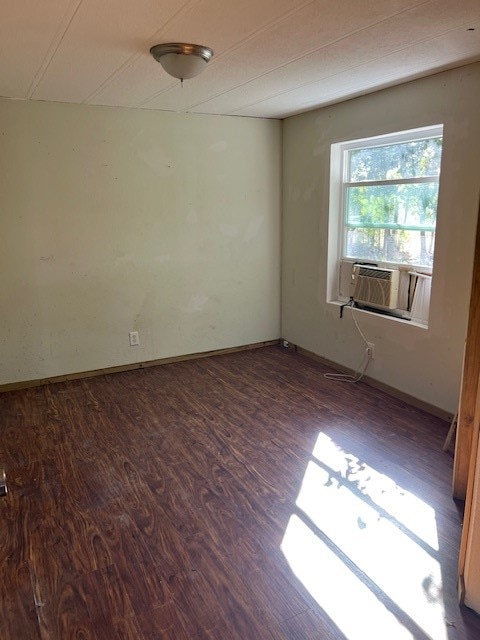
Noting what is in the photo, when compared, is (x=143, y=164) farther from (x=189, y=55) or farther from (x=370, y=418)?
(x=370, y=418)

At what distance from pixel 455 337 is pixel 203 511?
1.99 metres

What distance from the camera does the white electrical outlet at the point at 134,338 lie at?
13.9 ft

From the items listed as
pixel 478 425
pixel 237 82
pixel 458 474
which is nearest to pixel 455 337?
pixel 458 474

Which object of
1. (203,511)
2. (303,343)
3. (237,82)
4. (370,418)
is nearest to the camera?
(203,511)

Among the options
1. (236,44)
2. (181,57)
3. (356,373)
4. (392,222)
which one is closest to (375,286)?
(392,222)

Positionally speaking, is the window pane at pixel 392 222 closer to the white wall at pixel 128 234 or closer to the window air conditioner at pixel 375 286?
the window air conditioner at pixel 375 286

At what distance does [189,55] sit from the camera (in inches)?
90.7

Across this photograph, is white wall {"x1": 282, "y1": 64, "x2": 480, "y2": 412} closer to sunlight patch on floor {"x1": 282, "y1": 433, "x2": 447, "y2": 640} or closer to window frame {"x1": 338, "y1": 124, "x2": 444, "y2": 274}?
window frame {"x1": 338, "y1": 124, "x2": 444, "y2": 274}

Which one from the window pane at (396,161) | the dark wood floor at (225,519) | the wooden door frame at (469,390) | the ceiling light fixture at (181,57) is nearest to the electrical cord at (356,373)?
the dark wood floor at (225,519)

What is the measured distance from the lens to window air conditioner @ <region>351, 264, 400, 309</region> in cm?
356

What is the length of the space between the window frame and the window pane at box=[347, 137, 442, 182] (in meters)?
0.03

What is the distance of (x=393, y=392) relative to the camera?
361cm

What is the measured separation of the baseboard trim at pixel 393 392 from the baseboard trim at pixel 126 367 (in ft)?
2.13

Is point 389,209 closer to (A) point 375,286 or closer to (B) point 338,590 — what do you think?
(A) point 375,286
